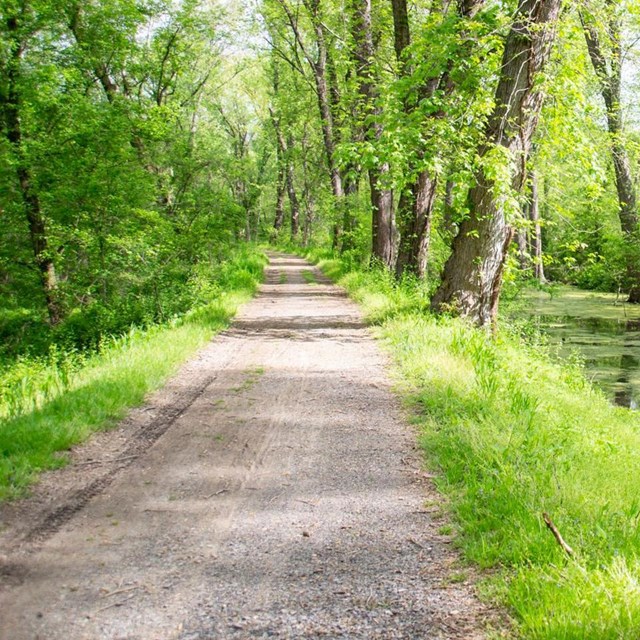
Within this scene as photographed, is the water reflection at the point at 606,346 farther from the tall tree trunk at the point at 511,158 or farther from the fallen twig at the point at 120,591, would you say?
the fallen twig at the point at 120,591

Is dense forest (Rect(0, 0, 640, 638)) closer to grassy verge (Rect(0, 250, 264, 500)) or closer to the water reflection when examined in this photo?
grassy verge (Rect(0, 250, 264, 500))

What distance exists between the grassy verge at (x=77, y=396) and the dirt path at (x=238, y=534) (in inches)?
8.0

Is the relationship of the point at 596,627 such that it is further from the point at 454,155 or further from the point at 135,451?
the point at 454,155

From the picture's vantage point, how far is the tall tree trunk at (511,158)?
348 inches

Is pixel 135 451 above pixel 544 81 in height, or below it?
below

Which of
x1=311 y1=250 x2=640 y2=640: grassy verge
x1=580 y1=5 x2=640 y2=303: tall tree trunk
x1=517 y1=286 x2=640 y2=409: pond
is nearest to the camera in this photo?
x1=311 y1=250 x2=640 y2=640: grassy verge

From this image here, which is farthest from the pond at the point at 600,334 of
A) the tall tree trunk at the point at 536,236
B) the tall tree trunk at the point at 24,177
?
the tall tree trunk at the point at 24,177

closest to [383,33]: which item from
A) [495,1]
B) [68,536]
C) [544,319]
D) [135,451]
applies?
[495,1]

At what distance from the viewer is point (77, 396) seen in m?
6.25

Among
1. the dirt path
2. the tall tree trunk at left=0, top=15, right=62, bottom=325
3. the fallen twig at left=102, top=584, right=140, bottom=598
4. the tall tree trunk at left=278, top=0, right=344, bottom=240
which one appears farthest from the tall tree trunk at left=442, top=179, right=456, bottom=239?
the fallen twig at left=102, top=584, right=140, bottom=598

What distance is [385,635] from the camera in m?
2.78

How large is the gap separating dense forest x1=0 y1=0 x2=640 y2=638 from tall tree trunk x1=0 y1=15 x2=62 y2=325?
6 cm

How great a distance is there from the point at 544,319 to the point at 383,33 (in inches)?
401

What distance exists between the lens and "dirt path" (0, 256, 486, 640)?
2.91 metres
